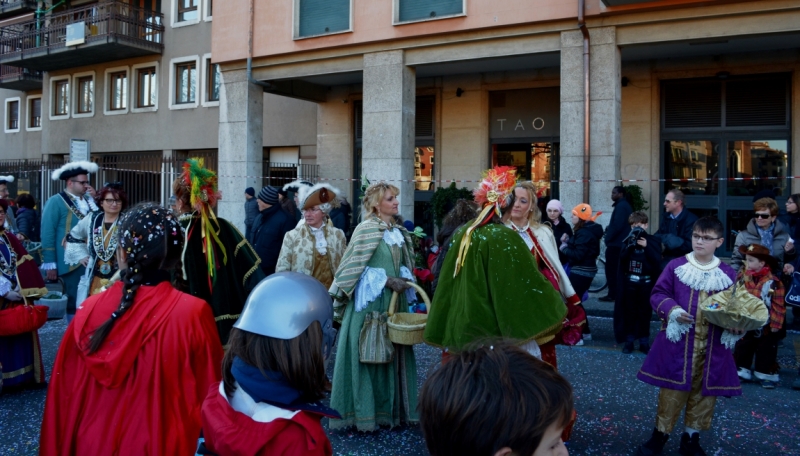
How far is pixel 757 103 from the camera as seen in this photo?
13195mm

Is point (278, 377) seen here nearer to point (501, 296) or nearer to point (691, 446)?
point (501, 296)

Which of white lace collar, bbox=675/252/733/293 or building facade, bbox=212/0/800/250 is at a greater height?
building facade, bbox=212/0/800/250

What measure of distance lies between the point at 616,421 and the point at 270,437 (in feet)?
13.6

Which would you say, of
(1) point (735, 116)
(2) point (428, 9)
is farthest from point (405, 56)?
(1) point (735, 116)

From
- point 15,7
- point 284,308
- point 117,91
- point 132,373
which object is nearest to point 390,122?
point 132,373

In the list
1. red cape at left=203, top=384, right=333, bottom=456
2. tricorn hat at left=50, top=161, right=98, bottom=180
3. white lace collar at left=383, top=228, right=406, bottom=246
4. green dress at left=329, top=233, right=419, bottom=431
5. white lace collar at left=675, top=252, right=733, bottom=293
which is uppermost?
tricorn hat at left=50, top=161, right=98, bottom=180

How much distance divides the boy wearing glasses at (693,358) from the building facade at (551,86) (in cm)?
655

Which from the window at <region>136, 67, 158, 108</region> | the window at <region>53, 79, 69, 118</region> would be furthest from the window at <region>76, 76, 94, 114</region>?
the window at <region>136, 67, 158, 108</region>

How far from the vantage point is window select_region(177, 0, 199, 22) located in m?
21.2

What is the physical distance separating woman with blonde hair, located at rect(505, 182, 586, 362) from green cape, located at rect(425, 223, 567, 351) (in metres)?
0.21

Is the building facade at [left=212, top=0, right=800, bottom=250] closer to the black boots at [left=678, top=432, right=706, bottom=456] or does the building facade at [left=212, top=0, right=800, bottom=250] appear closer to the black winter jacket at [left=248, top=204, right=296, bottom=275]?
the black winter jacket at [left=248, top=204, right=296, bottom=275]

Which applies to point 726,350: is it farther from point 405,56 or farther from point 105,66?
point 105,66

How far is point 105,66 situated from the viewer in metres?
23.5

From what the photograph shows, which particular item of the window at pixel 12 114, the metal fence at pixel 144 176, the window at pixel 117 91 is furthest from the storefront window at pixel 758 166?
the window at pixel 12 114
